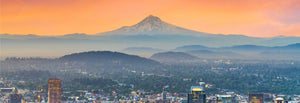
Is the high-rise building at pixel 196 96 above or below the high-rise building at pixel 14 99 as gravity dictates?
above

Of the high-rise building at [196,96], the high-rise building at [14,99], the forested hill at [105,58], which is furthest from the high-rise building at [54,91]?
the forested hill at [105,58]

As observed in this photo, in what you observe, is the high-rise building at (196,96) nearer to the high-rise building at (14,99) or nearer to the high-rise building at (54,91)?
the high-rise building at (54,91)

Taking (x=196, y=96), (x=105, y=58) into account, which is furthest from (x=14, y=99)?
(x=105, y=58)

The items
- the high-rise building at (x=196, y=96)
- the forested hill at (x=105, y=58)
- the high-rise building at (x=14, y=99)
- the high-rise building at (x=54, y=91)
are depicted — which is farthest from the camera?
the forested hill at (x=105, y=58)

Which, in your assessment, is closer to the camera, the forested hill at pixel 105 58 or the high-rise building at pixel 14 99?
the high-rise building at pixel 14 99

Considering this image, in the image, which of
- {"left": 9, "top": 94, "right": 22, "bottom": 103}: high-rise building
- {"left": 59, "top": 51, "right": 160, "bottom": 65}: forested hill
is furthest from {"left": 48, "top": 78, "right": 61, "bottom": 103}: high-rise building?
{"left": 59, "top": 51, "right": 160, "bottom": 65}: forested hill

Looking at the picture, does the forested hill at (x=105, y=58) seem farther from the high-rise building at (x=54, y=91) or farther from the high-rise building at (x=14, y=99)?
the high-rise building at (x=54, y=91)

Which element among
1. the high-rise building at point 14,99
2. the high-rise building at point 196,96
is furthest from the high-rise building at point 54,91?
the high-rise building at point 196,96

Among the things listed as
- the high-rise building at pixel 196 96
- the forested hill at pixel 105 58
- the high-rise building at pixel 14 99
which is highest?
the forested hill at pixel 105 58

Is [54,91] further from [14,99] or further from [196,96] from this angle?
[196,96]

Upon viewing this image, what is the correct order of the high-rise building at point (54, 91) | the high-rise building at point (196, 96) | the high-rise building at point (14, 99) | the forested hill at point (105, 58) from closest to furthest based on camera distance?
the high-rise building at point (196, 96) → the high-rise building at point (54, 91) → the high-rise building at point (14, 99) → the forested hill at point (105, 58)
